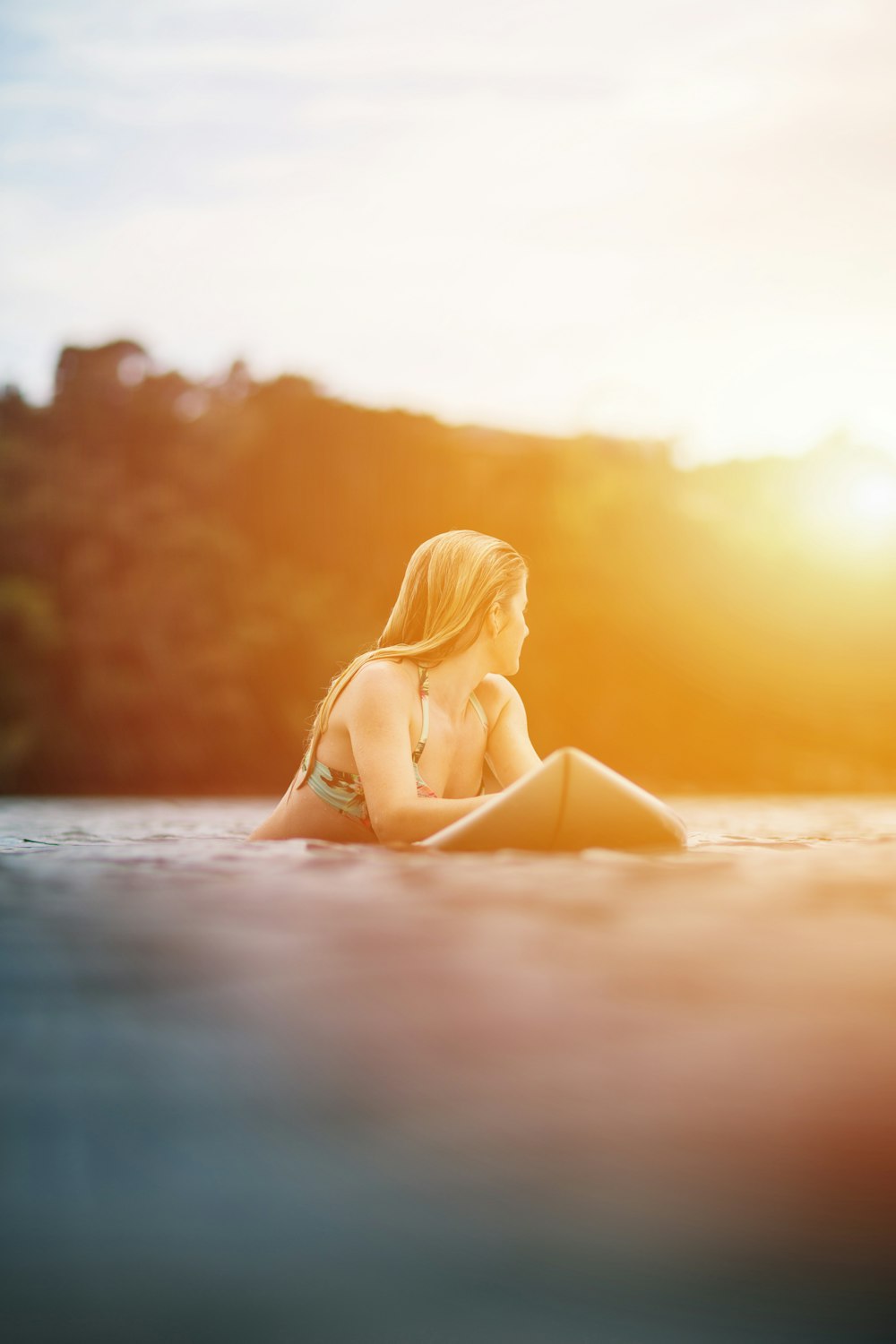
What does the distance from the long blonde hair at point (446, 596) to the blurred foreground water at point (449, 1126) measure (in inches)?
51.1

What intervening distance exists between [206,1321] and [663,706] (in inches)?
794

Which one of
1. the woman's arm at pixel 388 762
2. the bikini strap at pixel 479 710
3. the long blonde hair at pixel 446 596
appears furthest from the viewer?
the bikini strap at pixel 479 710

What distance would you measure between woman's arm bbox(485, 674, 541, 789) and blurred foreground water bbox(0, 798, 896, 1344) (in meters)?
1.65

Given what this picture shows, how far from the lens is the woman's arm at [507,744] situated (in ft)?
10.5

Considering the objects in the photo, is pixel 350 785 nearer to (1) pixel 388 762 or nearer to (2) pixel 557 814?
(1) pixel 388 762

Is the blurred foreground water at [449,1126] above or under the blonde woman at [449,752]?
under

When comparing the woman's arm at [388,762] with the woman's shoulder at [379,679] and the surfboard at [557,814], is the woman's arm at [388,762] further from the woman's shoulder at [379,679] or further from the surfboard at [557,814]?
the surfboard at [557,814]

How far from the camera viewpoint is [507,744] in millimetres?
3195

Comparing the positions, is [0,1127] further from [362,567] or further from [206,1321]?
[362,567]

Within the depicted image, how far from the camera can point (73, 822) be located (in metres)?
4.70

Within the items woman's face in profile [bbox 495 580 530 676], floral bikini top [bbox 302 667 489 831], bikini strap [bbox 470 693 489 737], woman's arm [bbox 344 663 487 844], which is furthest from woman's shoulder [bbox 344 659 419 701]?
bikini strap [bbox 470 693 489 737]

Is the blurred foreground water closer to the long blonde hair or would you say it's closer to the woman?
the woman

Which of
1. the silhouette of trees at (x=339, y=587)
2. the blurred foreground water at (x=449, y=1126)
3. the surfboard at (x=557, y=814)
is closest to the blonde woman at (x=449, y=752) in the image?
the surfboard at (x=557, y=814)

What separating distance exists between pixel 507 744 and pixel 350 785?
1.66 feet
